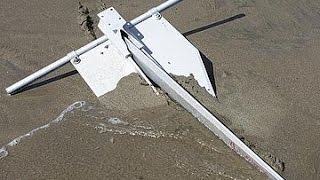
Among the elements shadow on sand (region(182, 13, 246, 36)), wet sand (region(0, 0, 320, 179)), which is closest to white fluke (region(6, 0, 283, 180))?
wet sand (region(0, 0, 320, 179))

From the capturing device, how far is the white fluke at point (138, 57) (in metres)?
3.91

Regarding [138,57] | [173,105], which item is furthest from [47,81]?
[173,105]

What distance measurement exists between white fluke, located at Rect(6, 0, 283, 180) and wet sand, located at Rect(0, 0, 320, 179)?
0.11 meters

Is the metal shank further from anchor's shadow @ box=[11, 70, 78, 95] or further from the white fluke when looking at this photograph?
anchor's shadow @ box=[11, 70, 78, 95]

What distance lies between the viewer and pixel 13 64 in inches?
168

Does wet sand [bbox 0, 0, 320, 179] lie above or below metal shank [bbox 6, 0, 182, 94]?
below

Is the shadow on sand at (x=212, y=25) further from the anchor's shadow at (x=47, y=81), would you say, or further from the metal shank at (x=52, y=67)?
the anchor's shadow at (x=47, y=81)

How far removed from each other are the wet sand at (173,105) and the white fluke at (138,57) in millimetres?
112

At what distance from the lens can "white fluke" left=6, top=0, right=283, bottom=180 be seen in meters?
3.91

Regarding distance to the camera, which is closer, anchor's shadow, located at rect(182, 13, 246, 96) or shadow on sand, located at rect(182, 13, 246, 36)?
anchor's shadow, located at rect(182, 13, 246, 96)

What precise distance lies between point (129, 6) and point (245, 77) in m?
1.31

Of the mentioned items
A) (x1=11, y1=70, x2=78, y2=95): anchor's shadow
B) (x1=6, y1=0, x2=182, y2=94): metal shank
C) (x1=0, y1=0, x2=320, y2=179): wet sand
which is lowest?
(x1=0, y1=0, x2=320, y2=179): wet sand

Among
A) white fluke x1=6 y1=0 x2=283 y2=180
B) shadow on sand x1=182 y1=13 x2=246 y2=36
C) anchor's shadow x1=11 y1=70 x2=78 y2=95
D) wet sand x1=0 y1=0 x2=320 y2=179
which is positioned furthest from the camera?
shadow on sand x1=182 y1=13 x2=246 y2=36

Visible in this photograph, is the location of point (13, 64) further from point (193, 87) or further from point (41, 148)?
point (193, 87)
